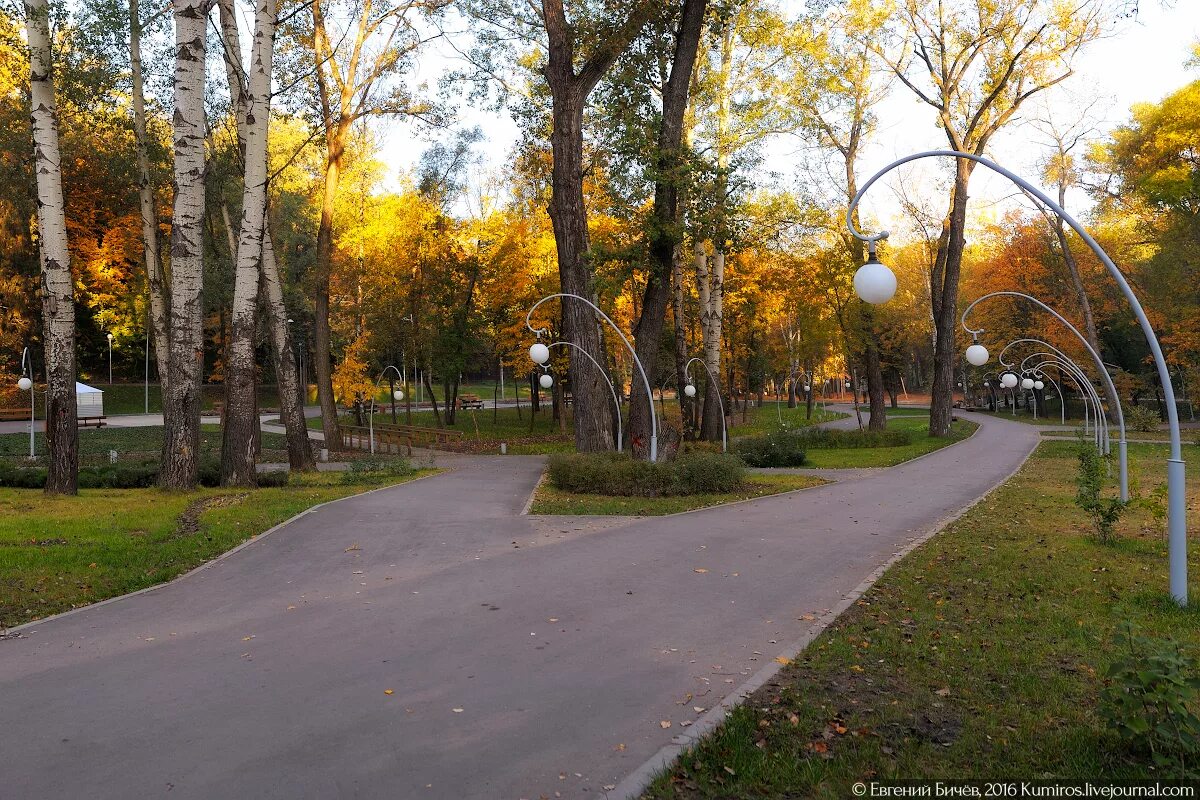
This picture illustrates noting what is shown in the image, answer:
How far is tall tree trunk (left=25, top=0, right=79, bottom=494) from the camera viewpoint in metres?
13.2

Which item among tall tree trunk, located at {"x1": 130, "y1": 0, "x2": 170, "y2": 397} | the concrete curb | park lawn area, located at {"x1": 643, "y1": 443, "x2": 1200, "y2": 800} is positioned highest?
tall tree trunk, located at {"x1": 130, "y1": 0, "x2": 170, "y2": 397}

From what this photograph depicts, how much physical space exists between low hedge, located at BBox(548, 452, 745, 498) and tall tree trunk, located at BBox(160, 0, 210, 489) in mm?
6544

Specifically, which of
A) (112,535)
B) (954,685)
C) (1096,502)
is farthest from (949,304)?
(112,535)

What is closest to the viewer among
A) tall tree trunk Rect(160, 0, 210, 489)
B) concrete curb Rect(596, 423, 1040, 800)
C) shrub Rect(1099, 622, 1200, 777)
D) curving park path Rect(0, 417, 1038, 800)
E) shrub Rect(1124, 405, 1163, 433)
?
shrub Rect(1099, 622, 1200, 777)

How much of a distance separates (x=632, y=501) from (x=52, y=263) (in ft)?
33.0

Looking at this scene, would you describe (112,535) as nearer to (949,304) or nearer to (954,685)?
(954,685)

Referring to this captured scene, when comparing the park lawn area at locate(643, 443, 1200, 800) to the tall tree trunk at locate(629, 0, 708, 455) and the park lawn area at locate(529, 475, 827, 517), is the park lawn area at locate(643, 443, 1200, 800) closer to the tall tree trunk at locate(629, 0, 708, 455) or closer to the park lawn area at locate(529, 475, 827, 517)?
the park lawn area at locate(529, 475, 827, 517)

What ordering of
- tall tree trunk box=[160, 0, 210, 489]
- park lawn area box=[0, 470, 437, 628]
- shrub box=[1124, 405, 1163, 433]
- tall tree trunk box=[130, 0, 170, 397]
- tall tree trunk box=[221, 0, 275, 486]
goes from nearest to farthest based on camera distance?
1. park lawn area box=[0, 470, 437, 628]
2. tall tree trunk box=[160, 0, 210, 489]
3. tall tree trunk box=[221, 0, 275, 486]
4. tall tree trunk box=[130, 0, 170, 397]
5. shrub box=[1124, 405, 1163, 433]

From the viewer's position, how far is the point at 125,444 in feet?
96.8

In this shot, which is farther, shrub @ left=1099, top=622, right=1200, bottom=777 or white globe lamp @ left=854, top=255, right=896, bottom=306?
white globe lamp @ left=854, top=255, right=896, bottom=306

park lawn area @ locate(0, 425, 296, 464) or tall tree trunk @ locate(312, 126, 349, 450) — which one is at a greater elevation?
tall tree trunk @ locate(312, 126, 349, 450)

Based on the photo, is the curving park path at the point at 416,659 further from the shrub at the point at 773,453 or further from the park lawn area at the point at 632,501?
the shrub at the point at 773,453

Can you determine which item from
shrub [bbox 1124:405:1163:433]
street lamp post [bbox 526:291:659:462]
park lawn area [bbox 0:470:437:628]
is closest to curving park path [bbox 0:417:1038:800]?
park lawn area [bbox 0:470:437:628]

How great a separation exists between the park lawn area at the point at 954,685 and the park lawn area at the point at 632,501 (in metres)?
4.97
